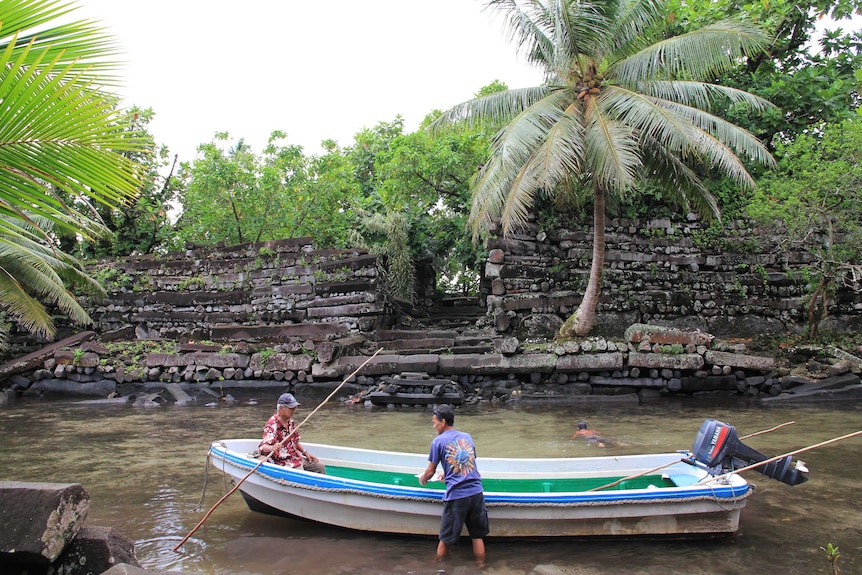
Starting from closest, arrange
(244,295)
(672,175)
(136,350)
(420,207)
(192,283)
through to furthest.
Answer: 1. (672,175)
2. (136,350)
3. (244,295)
4. (192,283)
5. (420,207)

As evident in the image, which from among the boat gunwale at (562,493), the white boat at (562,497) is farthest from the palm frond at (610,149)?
the boat gunwale at (562,493)

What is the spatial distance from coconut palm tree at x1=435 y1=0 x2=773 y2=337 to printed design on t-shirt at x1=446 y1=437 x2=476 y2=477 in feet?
22.8

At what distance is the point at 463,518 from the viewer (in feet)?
15.0

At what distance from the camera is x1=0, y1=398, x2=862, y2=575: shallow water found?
4.63m

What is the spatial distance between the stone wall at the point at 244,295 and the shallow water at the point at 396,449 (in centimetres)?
292

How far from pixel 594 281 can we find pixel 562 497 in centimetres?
845

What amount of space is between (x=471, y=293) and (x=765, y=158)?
52.9 ft

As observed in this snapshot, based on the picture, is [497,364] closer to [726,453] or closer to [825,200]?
[825,200]

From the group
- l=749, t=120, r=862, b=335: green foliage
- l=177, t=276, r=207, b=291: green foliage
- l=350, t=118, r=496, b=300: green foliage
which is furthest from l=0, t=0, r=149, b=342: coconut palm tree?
l=177, t=276, r=207, b=291: green foliage

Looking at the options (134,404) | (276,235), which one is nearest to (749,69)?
(276,235)

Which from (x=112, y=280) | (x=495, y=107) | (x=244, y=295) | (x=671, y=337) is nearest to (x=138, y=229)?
(x=112, y=280)

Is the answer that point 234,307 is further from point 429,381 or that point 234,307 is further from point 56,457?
point 56,457

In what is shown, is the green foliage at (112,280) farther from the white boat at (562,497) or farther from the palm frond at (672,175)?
the palm frond at (672,175)

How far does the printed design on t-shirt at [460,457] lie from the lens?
4605mm
